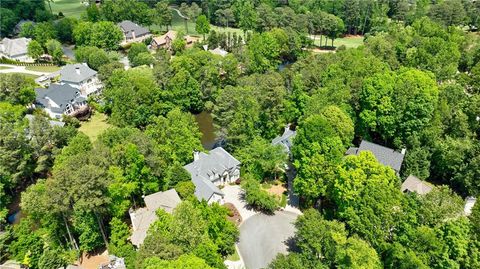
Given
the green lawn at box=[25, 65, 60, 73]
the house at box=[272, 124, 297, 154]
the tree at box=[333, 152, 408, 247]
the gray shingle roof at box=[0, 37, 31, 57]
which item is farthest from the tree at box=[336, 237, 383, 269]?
the gray shingle roof at box=[0, 37, 31, 57]

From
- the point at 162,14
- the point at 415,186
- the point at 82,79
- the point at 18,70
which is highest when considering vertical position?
the point at 162,14

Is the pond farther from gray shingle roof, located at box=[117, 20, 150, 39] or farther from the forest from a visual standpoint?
gray shingle roof, located at box=[117, 20, 150, 39]

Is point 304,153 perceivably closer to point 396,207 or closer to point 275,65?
point 396,207

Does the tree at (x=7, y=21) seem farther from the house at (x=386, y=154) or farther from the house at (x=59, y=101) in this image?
the house at (x=386, y=154)

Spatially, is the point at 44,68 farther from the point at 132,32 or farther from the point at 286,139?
the point at 286,139

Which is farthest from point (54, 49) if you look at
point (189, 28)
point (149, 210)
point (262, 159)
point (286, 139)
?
point (262, 159)
